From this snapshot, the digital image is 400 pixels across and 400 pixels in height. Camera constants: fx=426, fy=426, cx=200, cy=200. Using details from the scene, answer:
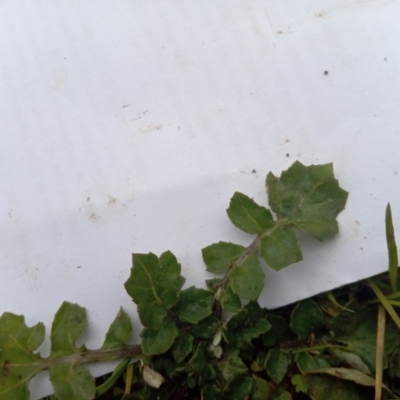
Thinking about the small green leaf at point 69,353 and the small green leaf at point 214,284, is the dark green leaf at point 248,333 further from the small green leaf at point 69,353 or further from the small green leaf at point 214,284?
the small green leaf at point 69,353

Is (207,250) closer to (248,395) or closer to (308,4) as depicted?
(248,395)

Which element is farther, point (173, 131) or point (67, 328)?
point (173, 131)

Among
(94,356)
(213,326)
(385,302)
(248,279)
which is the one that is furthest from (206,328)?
(385,302)

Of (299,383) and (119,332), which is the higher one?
(119,332)

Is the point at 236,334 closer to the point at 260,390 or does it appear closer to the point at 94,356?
the point at 260,390

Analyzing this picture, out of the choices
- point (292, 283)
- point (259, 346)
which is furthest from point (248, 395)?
point (292, 283)

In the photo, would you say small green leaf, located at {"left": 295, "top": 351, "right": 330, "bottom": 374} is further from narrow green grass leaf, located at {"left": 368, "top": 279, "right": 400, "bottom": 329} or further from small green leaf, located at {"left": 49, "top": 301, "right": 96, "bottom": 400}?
small green leaf, located at {"left": 49, "top": 301, "right": 96, "bottom": 400}

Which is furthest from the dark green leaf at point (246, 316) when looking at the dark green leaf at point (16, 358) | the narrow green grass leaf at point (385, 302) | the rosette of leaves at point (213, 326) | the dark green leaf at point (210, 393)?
the dark green leaf at point (16, 358)

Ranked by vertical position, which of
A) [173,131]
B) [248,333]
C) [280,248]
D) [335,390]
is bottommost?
[335,390]
